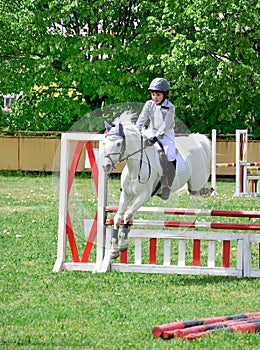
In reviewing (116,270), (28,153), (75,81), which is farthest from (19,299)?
(75,81)

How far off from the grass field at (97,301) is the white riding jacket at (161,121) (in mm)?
594

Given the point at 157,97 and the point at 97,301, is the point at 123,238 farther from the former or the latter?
the point at 157,97

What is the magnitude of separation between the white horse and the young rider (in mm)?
88

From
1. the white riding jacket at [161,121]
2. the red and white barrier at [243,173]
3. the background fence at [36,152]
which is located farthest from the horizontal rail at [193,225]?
the background fence at [36,152]

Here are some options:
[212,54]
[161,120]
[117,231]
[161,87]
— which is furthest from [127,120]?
[212,54]

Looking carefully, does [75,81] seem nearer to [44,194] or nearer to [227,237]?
[44,194]

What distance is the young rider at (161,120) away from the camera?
9273 millimetres

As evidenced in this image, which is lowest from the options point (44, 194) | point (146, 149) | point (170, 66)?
point (44, 194)

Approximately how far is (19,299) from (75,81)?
2412cm

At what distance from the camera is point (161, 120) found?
30.5ft

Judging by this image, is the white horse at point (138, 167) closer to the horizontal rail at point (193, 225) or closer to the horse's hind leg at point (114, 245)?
the horse's hind leg at point (114, 245)

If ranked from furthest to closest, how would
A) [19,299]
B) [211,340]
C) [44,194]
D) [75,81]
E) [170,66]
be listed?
[75,81] < [170,66] < [44,194] < [19,299] < [211,340]

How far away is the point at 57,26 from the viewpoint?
110 ft

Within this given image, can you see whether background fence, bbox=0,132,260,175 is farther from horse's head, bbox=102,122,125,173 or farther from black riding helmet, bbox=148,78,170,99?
horse's head, bbox=102,122,125,173
